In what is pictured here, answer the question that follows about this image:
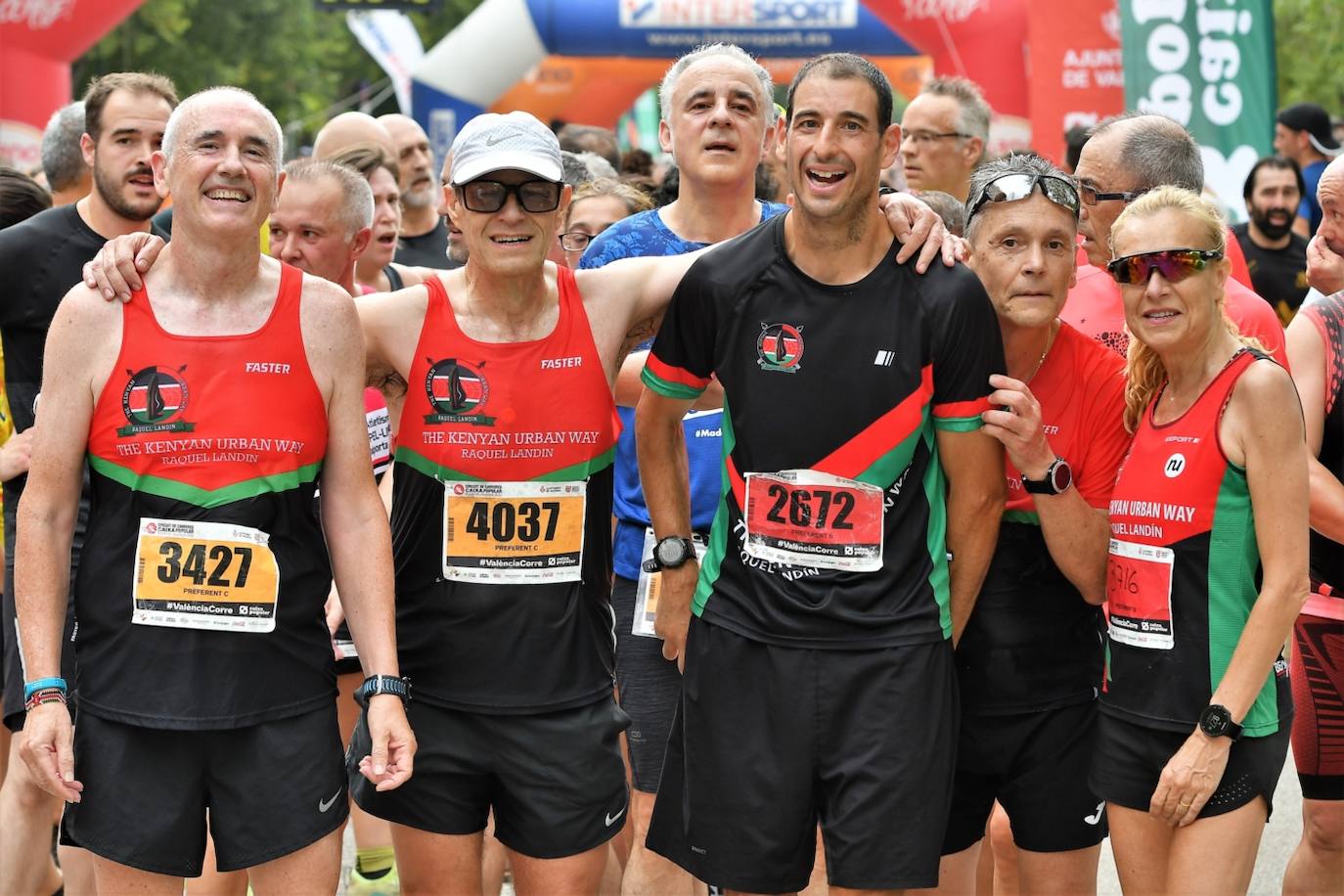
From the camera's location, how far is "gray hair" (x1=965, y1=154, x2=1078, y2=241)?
387 cm

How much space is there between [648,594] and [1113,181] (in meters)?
1.80

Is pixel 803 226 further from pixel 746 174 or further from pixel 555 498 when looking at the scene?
pixel 746 174

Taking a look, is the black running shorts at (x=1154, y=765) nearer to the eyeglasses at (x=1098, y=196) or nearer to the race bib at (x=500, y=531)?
the race bib at (x=500, y=531)

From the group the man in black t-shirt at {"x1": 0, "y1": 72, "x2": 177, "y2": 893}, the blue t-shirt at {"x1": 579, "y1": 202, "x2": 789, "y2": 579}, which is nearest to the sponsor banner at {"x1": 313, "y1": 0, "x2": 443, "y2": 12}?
the man in black t-shirt at {"x1": 0, "y1": 72, "x2": 177, "y2": 893}

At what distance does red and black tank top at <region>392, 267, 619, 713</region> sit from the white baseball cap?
0.32 m

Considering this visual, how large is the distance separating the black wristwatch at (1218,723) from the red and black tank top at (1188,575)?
0.23 feet

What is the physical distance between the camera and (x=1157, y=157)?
473cm

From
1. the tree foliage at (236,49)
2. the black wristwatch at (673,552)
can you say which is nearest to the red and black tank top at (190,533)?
the black wristwatch at (673,552)

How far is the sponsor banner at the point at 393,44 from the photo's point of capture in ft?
85.9

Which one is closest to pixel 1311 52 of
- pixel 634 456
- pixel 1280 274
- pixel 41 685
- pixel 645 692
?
pixel 1280 274

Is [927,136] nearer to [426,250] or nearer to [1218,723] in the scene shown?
[426,250]

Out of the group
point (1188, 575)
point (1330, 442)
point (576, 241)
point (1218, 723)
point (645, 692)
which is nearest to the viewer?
point (1218, 723)

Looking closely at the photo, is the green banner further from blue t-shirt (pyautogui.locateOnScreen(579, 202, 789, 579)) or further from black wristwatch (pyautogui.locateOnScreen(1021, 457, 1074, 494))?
black wristwatch (pyautogui.locateOnScreen(1021, 457, 1074, 494))

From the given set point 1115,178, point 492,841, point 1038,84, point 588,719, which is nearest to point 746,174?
point 1115,178
